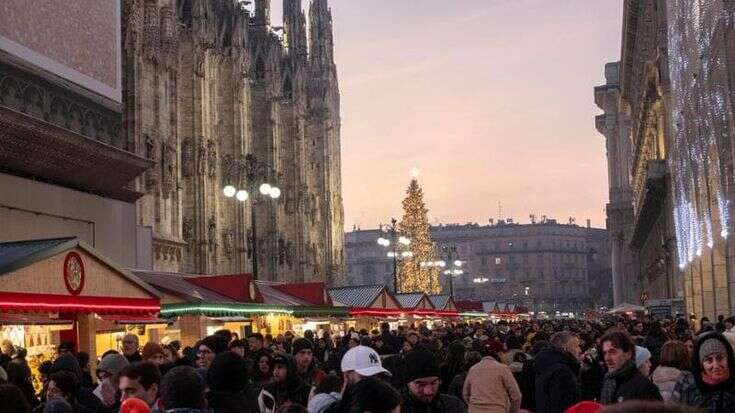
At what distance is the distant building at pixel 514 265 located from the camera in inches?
7298

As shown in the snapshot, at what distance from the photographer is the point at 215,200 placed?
164 ft

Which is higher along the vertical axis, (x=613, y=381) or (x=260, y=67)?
(x=260, y=67)

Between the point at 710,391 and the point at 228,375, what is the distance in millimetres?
3032

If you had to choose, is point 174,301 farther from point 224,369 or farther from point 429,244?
point 429,244

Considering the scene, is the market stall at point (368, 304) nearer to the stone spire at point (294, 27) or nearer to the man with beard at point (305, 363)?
the man with beard at point (305, 363)

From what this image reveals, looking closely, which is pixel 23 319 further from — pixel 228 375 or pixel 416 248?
pixel 416 248

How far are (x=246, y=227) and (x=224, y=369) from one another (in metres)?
48.6

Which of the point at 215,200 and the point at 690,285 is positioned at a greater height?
the point at 215,200

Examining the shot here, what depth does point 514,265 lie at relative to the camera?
187875mm

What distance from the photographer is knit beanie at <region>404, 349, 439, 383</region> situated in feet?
22.3

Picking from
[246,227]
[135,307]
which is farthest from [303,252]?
[135,307]

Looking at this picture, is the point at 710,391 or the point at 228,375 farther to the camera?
the point at 228,375

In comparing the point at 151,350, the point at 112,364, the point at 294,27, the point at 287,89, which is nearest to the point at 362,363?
the point at 112,364

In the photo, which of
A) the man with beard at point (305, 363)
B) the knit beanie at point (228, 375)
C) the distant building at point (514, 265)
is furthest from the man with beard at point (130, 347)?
the distant building at point (514, 265)
